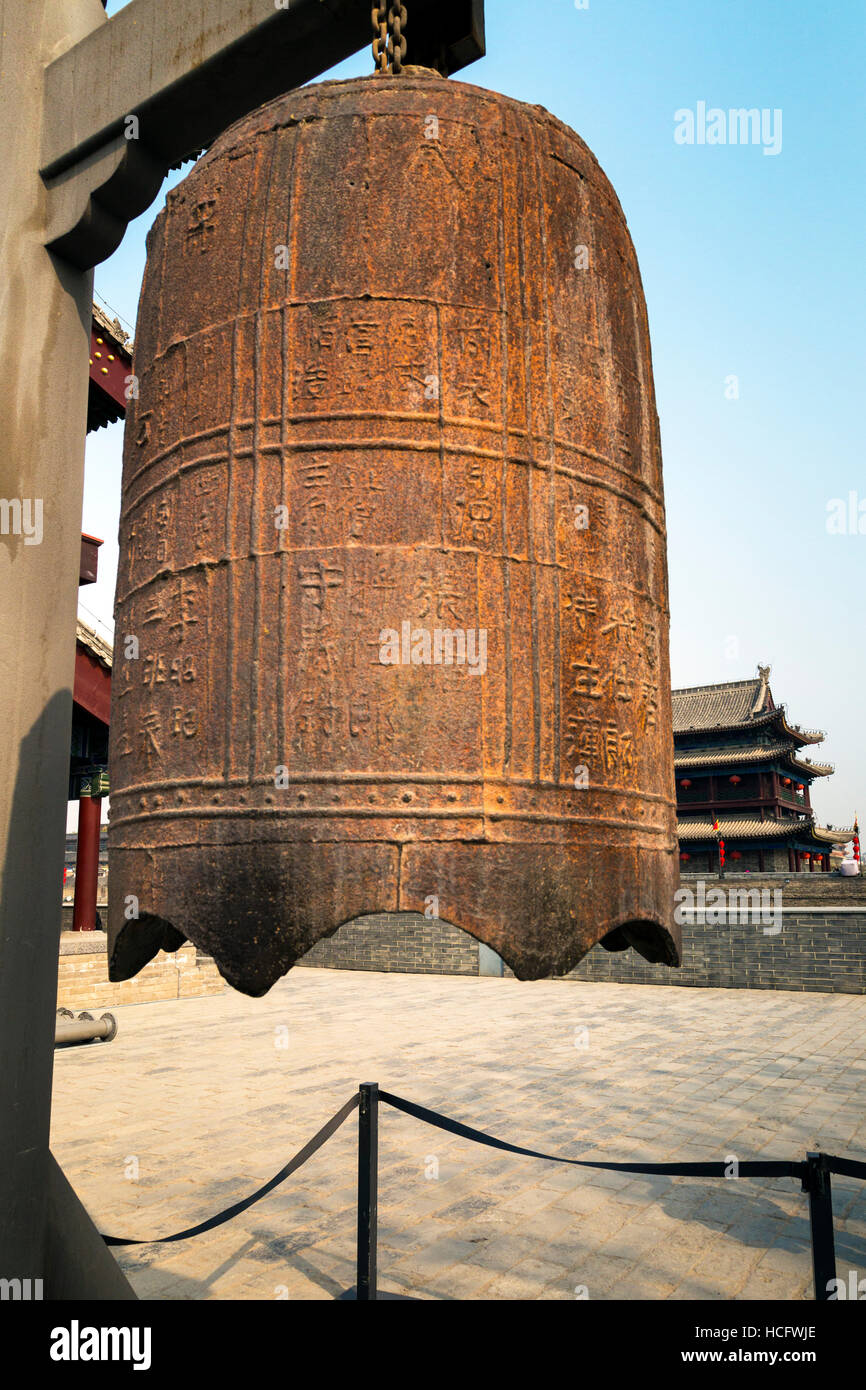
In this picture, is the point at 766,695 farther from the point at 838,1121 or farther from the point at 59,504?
the point at 59,504

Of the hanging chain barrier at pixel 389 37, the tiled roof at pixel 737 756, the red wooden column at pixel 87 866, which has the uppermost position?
the tiled roof at pixel 737 756

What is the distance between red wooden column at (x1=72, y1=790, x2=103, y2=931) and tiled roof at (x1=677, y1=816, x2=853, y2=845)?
15.5 meters

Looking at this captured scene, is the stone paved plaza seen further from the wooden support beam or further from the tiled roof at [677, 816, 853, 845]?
the tiled roof at [677, 816, 853, 845]

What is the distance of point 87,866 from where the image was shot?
1366cm

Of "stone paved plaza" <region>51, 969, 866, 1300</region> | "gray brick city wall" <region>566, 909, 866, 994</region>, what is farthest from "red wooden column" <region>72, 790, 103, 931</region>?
"gray brick city wall" <region>566, 909, 866, 994</region>

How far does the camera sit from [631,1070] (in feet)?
26.3

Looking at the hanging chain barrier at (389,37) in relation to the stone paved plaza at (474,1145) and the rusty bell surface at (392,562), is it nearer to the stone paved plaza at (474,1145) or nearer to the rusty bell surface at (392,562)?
the rusty bell surface at (392,562)

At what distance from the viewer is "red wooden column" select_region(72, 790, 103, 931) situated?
1330cm

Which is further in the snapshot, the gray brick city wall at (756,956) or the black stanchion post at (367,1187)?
the gray brick city wall at (756,956)

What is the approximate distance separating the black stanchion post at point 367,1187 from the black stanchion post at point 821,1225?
1.41 meters

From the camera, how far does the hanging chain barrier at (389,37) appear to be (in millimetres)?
1634

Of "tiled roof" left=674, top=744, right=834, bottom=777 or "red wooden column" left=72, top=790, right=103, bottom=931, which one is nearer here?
"red wooden column" left=72, top=790, right=103, bottom=931

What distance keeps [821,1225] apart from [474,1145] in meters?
3.85

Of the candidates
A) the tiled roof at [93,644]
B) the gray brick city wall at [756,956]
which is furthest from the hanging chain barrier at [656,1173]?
the tiled roof at [93,644]
